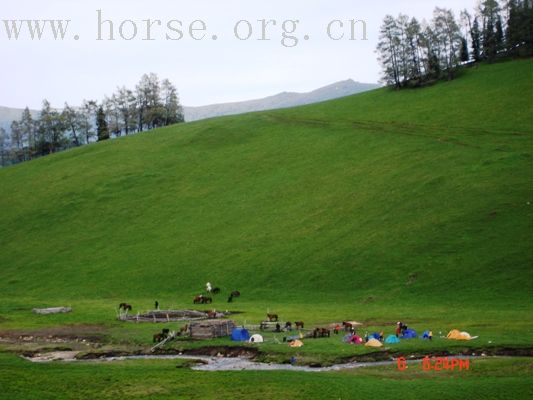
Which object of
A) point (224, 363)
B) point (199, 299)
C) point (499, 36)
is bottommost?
point (224, 363)

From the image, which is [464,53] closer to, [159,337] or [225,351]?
[159,337]

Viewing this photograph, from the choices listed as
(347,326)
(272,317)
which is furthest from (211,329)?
(347,326)

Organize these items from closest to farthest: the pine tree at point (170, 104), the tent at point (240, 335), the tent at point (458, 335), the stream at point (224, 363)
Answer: the stream at point (224, 363) < the tent at point (458, 335) < the tent at point (240, 335) < the pine tree at point (170, 104)

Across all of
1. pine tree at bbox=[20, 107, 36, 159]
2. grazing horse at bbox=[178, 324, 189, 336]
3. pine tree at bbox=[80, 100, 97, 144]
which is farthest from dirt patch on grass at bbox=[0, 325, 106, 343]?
pine tree at bbox=[20, 107, 36, 159]

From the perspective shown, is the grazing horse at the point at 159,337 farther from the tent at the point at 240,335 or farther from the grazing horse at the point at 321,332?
the grazing horse at the point at 321,332

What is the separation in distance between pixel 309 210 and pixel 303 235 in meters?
7.55

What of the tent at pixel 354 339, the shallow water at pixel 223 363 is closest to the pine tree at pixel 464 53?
the tent at pixel 354 339

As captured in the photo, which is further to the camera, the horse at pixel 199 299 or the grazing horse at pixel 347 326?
the horse at pixel 199 299

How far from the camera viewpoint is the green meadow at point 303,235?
3375 centimetres

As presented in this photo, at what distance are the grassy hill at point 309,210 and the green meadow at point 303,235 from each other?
30 cm

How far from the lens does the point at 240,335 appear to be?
43.0 metres

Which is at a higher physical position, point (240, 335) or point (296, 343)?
point (240, 335)

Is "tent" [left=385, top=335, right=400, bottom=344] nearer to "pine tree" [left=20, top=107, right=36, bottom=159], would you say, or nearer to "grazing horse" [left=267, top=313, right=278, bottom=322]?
"grazing horse" [left=267, top=313, right=278, bottom=322]

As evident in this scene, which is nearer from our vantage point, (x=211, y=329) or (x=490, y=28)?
(x=211, y=329)
